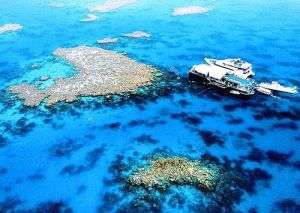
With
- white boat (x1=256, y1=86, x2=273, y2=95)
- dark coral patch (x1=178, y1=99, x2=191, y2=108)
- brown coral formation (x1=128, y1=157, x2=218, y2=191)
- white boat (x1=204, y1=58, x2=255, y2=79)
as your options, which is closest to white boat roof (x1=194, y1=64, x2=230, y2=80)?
white boat (x1=204, y1=58, x2=255, y2=79)

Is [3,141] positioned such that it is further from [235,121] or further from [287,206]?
[287,206]

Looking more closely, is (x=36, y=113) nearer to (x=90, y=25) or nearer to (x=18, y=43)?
(x=18, y=43)

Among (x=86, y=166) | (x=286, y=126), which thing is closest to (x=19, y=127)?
(x=86, y=166)

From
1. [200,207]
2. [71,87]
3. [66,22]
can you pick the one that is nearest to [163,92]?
[71,87]

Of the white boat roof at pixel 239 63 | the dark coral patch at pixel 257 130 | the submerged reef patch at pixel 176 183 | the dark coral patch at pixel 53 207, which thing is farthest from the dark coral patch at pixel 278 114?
the dark coral patch at pixel 53 207

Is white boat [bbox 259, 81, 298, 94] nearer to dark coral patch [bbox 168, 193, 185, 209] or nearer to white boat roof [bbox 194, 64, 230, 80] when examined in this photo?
white boat roof [bbox 194, 64, 230, 80]

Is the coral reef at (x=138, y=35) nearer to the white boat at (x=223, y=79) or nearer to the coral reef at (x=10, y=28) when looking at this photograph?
the white boat at (x=223, y=79)

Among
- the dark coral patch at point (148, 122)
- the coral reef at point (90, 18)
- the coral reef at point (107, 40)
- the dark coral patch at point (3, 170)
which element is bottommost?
the dark coral patch at point (3, 170)
